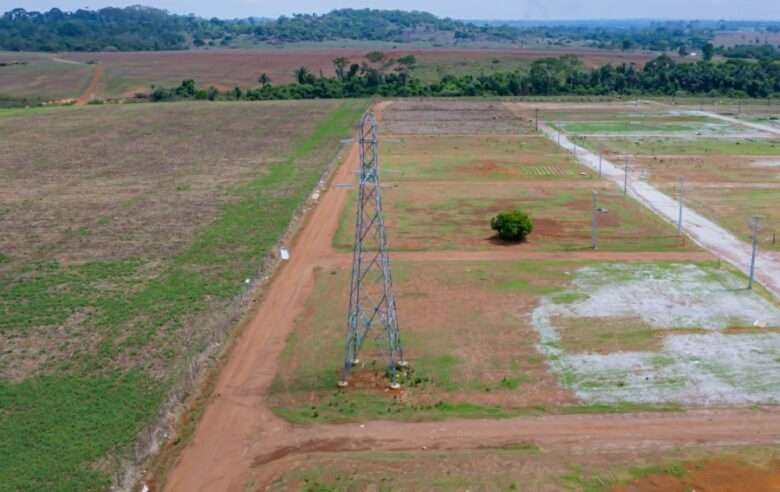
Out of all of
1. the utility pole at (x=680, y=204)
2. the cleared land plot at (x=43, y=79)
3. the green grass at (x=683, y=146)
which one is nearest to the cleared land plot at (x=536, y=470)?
the utility pole at (x=680, y=204)

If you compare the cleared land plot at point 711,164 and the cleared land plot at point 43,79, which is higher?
the cleared land plot at point 43,79

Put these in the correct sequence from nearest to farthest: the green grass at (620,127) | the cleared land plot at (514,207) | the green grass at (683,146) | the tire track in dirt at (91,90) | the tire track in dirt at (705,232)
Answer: the tire track in dirt at (705,232) → the cleared land plot at (514,207) → the green grass at (683,146) → the green grass at (620,127) → the tire track in dirt at (91,90)

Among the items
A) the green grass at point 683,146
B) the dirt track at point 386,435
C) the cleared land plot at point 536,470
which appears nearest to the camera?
the cleared land plot at point 536,470

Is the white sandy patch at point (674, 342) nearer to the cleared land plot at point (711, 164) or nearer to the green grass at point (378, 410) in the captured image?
the green grass at point (378, 410)

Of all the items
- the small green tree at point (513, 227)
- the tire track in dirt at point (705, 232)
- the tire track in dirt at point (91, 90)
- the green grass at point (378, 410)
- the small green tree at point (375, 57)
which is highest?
the small green tree at point (375, 57)

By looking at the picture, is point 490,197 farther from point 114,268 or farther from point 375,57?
point 375,57

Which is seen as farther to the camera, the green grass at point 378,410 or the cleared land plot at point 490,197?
the cleared land plot at point 490,197
